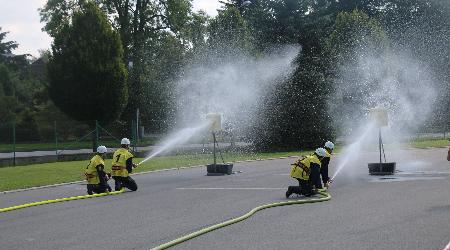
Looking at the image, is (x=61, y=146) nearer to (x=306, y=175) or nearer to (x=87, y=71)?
(x=87, y=71)

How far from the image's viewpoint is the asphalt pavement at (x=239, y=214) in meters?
10.9

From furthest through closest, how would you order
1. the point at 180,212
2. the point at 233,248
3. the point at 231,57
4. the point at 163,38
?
the point at 163,38 → the point at 231,57 → the point at 180,212 → the point at 233,248

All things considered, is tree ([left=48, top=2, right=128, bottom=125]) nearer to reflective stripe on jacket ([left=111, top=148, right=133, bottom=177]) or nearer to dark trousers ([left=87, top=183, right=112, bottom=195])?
reflective stripe on jacket ([left=111, top=148, right=133, bottom=177])

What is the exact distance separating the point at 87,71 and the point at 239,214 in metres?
32.8

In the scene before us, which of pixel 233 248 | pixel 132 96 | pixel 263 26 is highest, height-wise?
pixel 263 26

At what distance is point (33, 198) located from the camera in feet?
61.2

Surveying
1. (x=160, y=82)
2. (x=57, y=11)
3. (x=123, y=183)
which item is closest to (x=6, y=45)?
(x=57, y=11)

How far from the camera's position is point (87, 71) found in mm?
45062

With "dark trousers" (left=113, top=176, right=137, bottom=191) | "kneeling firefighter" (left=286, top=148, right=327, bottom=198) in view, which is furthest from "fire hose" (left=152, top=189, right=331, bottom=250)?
"dark trousers" (left=113, top=176, right=137, bottom=191)

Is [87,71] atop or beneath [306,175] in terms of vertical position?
atop

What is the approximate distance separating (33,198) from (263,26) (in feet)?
118

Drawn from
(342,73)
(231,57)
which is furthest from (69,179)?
(342,73)

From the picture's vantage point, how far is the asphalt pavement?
10.9 meters

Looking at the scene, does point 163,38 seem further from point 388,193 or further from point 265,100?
point 388,193
